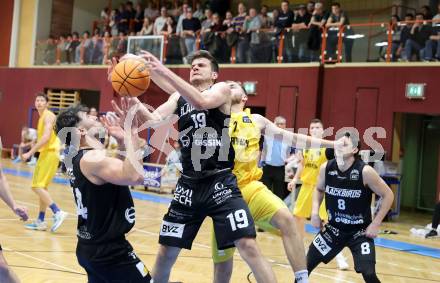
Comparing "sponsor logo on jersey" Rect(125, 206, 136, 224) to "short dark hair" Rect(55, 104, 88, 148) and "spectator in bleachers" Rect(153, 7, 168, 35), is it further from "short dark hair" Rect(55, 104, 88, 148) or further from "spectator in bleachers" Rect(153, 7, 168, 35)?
"spectator in bleachers" Rect(153, 7, 168, 35)

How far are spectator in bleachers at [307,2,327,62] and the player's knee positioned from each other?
11396 millimetres

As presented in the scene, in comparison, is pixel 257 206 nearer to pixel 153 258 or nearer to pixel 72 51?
pixel 153 258

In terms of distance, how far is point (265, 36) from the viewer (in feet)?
53.1

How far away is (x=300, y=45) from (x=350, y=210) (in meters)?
10.6

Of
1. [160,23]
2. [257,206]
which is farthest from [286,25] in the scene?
[257,206]

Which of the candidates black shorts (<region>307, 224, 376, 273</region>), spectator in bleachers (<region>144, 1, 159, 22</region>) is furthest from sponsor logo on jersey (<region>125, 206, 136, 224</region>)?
spectator in bleachers (<region>144, 1, 159, 22</region>)

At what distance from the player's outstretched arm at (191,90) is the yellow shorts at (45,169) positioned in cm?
515

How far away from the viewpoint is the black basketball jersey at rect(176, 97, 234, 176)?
4879 mm

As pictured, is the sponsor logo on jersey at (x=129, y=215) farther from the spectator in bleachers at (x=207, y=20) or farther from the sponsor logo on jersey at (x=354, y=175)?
the spectator in bleachers at (x=207, y=20)

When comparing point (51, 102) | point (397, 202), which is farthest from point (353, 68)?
point (51, 102)

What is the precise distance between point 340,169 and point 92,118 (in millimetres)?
2797

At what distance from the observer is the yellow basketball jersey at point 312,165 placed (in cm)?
899

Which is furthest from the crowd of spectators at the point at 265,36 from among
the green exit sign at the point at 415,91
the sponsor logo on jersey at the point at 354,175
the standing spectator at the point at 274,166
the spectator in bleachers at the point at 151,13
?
the sponsor logo on jersey at the point at 354,175

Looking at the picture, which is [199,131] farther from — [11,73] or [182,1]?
[11,73]
